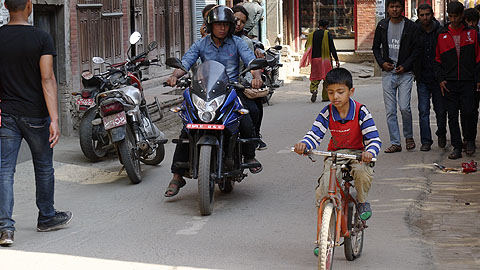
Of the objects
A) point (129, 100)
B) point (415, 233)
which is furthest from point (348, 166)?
point (129, 100)

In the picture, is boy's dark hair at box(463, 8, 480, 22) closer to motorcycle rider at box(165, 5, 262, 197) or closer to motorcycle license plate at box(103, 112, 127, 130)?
motorcycle rider at box(165, 5, 262, 197)

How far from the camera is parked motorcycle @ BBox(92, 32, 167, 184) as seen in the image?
9133 mm

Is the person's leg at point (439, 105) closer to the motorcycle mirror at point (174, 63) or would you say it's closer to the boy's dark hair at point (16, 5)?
the motorcycle mirror at point (174, 63)

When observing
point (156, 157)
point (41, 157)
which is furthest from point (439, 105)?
point (41, 157)

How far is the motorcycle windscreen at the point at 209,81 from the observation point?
25.9ft

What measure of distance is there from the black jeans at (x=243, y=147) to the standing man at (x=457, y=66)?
342 centimetres

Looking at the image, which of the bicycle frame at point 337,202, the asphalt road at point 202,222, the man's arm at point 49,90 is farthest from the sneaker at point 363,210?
the man's arm at point 49,90

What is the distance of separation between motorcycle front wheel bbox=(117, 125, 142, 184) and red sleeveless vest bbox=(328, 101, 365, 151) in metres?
3.41

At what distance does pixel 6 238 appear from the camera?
6711 mm

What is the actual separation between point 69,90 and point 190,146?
228 inches

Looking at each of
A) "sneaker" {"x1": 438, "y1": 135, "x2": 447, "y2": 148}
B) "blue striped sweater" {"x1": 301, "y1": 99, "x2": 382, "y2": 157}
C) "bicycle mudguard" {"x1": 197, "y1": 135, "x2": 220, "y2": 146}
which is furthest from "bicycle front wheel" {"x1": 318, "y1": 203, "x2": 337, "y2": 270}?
"sneaker" {"x1": 438, "y1": 135, "x2": 447, "y2": 148}

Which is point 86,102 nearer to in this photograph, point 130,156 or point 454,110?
point 130,156

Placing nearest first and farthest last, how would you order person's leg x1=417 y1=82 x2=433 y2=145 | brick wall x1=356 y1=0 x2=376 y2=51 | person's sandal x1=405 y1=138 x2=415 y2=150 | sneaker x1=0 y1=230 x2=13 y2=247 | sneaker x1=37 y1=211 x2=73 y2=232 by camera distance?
sneaker x1=0 y1=230 x2=13 y2=247
sneaker x1=37 y1=211 x2=73 y2=232
person's leg x1=417 y1=82 x2=433 y2=145
person's sandal x1=405 y1=138 x2=415 y2=150
brick wall x1=356 y1=0 x2=376 y2=51

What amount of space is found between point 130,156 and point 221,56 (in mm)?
1480
